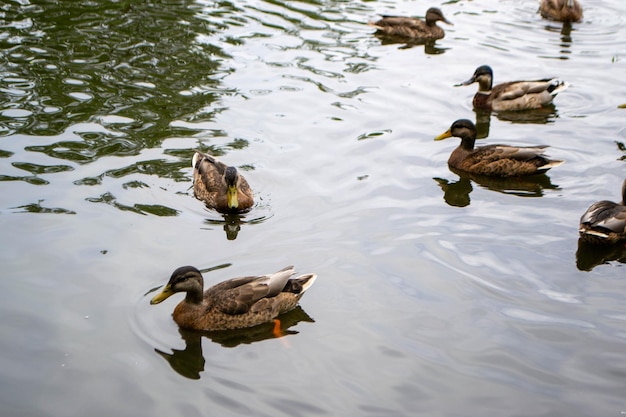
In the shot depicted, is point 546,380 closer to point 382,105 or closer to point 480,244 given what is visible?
point 480,244

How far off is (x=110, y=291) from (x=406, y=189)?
405 cm

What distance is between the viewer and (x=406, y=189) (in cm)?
1062

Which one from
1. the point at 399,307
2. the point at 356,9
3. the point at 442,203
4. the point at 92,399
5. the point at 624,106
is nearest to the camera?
the point at 92,399

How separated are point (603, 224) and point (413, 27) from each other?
Result: 8.42 meters

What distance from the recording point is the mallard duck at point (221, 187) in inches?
385

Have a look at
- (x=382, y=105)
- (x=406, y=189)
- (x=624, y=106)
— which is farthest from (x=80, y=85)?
(x=624, y=106)

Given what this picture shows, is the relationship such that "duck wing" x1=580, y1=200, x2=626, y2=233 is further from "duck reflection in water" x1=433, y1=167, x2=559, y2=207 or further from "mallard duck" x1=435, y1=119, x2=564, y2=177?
"mallard duck" x1=435, y1=119, x2=564, y2=177

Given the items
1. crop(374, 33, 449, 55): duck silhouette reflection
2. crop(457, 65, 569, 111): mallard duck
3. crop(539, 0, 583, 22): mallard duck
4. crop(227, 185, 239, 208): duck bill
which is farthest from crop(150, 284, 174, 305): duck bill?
crop(539, 0, 583, 22): mallard duck

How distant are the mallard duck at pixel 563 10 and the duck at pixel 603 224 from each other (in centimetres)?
886

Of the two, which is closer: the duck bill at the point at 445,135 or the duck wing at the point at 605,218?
the duck wing at the point at 605,218

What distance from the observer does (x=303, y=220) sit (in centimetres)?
966

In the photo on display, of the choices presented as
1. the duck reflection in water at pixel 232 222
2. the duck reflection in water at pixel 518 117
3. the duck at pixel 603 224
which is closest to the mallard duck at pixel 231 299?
the duck reflection in water at pixel 232 222

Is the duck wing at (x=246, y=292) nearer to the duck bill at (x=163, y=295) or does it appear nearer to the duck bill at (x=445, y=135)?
the duck bill at (x=163, y=295)

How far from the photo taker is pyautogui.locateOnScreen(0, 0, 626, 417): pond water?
7.02 m
